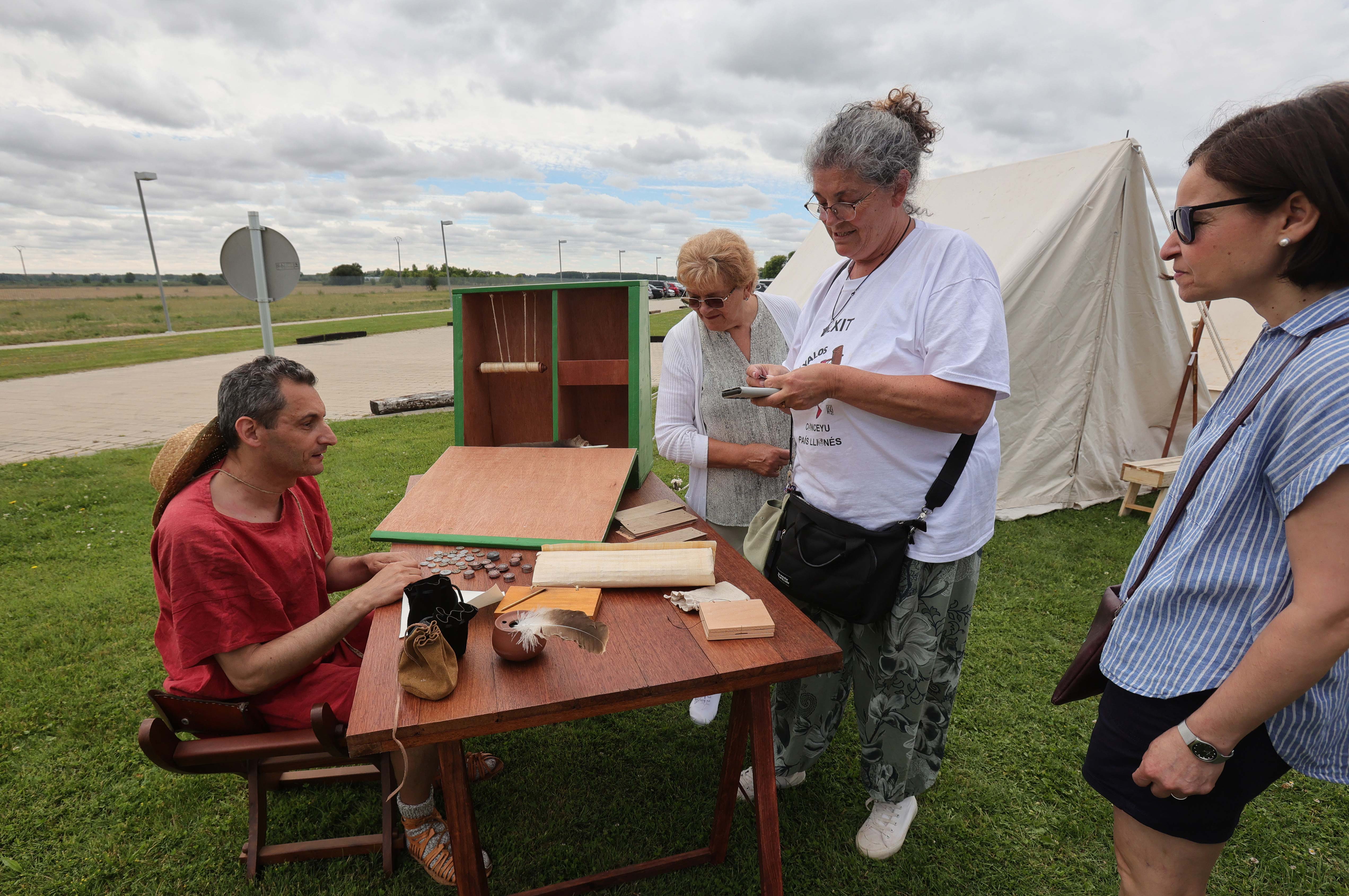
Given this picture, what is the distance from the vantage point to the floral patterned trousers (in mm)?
2029

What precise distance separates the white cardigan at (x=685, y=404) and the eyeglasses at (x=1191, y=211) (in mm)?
1583

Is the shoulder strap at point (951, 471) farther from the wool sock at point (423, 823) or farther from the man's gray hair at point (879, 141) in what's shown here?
the wool sock at point (423, 823)

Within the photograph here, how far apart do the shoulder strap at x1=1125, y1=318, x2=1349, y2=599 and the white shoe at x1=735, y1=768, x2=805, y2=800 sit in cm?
165

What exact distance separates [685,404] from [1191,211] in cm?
180

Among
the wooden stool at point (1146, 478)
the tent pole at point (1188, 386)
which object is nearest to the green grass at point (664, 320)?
the tent pole at point (1188, 386)

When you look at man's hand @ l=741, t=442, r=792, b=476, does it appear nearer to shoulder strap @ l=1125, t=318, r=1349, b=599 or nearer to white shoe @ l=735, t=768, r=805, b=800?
white shoe @ l=735, t=768, r=805, b=800

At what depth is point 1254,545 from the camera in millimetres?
1124

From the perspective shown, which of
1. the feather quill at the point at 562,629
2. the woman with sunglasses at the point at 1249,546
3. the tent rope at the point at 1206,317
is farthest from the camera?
the tent rope at the point at 1206,317

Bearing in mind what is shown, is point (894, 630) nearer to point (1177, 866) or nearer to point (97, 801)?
point (1177, 866)

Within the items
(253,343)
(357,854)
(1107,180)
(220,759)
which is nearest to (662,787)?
(357,854)

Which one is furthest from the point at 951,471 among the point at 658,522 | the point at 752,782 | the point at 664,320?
the point at 664,320

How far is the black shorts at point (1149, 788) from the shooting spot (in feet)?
3.94

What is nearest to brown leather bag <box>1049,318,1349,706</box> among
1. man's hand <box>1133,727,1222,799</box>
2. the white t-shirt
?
man's hand <box>1133,727,1222,799</box>

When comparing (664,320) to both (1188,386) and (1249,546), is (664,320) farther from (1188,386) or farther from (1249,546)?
(1249,546)
